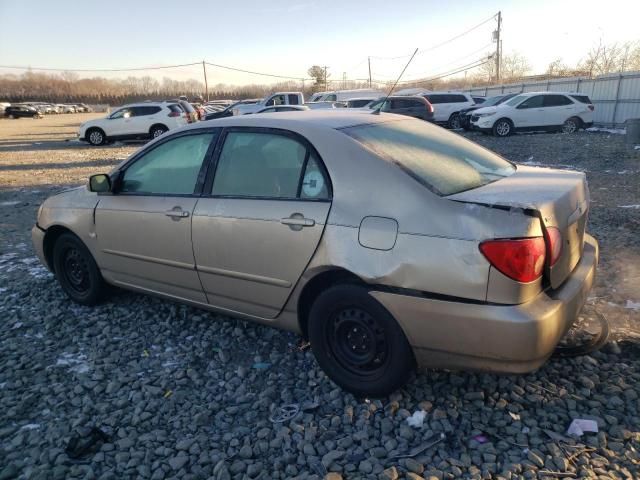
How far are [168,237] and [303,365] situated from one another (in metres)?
1.33

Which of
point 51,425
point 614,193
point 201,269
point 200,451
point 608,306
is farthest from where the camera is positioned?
point 614,193

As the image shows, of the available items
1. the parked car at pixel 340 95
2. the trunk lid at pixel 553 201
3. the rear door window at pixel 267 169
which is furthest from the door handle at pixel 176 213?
the parked car at pixel 340 95

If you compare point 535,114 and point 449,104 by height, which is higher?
point 449,104

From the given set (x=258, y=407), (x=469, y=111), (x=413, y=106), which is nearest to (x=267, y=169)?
(x=258, y=407)

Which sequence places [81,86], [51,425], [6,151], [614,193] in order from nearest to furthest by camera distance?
[51,425] → [614,193] → [6,151] → [81,86]

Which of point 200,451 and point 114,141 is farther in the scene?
point 114,141

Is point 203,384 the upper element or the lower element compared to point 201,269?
lower

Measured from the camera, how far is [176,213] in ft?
11.4

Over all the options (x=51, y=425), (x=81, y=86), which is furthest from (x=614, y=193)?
(x=81, y=86)

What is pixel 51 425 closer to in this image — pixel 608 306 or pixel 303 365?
pixel 303 365

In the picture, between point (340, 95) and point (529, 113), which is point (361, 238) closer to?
point (529, 113)

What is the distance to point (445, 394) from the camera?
2891 millimetres

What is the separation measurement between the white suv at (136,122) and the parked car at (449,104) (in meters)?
11.5

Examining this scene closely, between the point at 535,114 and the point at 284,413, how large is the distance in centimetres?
1929
